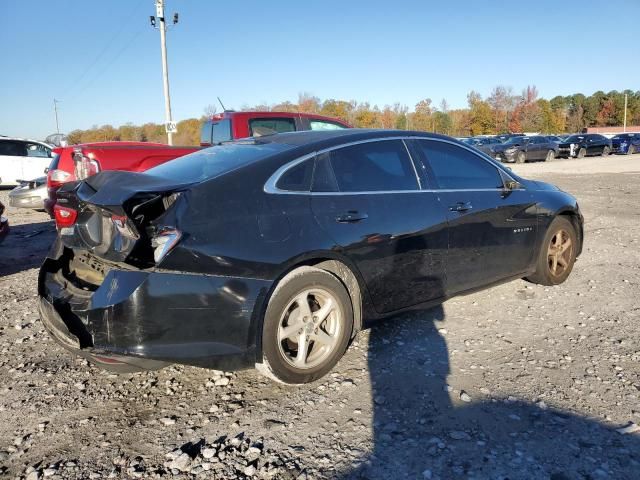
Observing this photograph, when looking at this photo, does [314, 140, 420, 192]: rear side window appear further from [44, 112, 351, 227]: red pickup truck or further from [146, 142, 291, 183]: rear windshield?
[44, 112, 351, 227]: red pickup truck

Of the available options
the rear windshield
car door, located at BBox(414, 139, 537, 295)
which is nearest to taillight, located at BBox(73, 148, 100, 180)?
the rear windshield

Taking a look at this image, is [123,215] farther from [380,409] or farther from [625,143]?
[625,143]

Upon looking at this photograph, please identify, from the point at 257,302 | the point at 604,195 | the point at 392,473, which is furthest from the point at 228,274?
the point at 604,195

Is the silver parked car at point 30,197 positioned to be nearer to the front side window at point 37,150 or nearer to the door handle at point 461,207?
the front side window at point 37,150

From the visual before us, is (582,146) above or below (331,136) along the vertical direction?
above

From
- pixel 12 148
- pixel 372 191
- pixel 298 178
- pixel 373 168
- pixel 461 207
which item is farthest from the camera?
pixel 12 148

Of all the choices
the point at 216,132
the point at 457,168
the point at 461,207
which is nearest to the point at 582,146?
the point at 216,132

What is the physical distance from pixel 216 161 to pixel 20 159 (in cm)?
1763

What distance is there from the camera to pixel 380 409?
9.66 feet

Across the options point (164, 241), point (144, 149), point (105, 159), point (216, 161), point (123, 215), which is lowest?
point (164, 241)

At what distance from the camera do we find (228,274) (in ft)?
9.37

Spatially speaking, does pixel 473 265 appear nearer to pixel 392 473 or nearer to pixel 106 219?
pixel 392 473

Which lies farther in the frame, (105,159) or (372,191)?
(105,159)

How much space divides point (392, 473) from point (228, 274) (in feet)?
4.32
